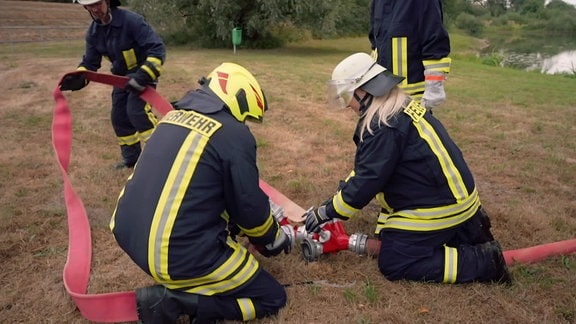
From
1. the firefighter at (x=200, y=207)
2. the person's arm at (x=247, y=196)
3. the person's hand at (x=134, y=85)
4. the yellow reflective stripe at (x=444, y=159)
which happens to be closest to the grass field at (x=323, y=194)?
the firefighter at (x=200, y=207)

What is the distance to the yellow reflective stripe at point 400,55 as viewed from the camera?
349 cm

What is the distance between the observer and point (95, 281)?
3197mm

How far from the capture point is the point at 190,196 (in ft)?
7.80

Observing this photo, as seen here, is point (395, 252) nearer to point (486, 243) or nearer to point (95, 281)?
point (486, 243)

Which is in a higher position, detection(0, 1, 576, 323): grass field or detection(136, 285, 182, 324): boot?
detection(136, 285, 182, 324): boot

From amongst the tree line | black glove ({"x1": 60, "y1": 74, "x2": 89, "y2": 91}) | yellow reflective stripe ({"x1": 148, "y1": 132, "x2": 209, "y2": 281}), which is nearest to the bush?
the tree line

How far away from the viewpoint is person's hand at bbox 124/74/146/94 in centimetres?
460

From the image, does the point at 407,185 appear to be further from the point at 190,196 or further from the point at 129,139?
the point at 129,139

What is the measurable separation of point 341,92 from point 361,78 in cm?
16

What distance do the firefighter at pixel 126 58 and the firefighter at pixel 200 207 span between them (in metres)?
2.34

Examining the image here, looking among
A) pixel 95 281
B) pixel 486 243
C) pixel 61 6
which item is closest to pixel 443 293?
pixel 486 243

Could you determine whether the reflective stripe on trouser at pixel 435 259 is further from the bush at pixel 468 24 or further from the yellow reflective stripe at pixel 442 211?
the bush at pixel 468 24

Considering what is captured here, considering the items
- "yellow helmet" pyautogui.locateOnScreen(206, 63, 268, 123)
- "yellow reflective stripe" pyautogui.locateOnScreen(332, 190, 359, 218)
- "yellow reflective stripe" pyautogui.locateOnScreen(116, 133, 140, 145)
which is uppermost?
"yellow helmet" pyautogui.locateOnScreen(206, 63, 268, 123)

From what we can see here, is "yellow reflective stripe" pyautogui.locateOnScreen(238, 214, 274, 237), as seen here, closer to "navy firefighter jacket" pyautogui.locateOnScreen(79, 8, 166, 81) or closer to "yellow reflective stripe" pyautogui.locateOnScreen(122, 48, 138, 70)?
"navy firefighter jacket" pyautogui.locateOnScreen(79, 8, 166, 81)
